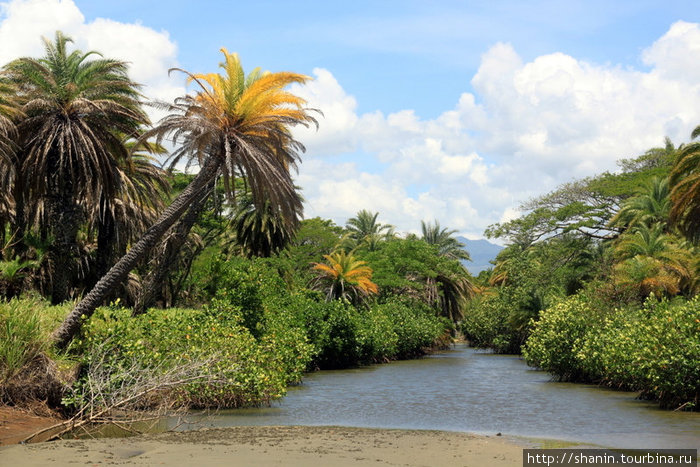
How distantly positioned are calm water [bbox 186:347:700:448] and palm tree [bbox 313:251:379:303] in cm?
1158

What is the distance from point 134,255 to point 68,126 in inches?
266

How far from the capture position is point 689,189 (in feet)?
77.8

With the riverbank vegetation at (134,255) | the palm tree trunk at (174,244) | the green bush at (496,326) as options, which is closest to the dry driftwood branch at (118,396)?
the riverbank vegetation at (134,255)

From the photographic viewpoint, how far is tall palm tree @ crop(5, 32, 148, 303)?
21.3m

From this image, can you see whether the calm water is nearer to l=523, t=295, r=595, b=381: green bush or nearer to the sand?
l=523, t=295, r=595, b=381: green bush

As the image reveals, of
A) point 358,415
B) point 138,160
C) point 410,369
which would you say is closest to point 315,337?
point 410,369

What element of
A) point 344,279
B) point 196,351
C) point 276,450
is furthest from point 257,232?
point 276,450

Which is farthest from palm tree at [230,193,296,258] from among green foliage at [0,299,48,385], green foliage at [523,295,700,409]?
green foliage at [0,299,48,385]

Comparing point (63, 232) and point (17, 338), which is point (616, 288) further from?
point (17, 338)

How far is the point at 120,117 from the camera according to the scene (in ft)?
73.9

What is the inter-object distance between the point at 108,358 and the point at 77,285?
2146cm

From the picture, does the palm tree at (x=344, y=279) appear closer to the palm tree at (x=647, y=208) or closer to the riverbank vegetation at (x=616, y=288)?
the riverbank vegetation at (x=616, y=288)

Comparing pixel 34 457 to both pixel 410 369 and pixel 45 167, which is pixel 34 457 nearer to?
pixel 45 167

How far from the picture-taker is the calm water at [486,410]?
46.5 feet
